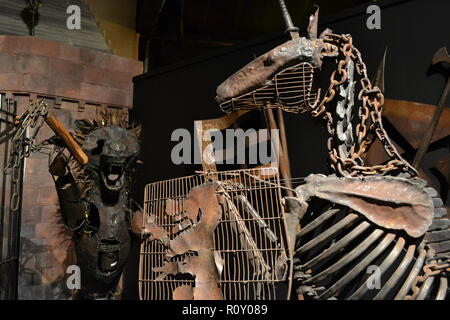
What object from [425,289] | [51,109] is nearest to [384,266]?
[425,289]

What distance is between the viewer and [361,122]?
278 centimetres

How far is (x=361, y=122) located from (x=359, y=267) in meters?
0.83

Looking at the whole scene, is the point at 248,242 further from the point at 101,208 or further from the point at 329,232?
the point at 101,208

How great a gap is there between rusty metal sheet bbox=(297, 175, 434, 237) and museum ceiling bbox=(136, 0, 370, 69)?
4197 mm

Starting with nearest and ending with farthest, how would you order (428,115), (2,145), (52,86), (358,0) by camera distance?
(428,115), (2,145), (52,86), (358,0)

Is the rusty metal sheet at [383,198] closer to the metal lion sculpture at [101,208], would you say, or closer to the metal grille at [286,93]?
the metal grille at [286,93]

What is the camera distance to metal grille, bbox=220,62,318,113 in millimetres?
2711

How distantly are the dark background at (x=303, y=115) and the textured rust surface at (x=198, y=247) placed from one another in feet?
2.72

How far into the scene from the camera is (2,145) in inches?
180

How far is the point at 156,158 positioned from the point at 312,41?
2.83 meters

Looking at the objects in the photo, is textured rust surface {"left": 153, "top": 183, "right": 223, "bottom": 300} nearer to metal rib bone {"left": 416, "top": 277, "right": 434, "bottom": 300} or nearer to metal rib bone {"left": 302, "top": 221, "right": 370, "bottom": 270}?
metal rib bone {"left": 302, "top": 221, "right": 370, "bottom": 270}

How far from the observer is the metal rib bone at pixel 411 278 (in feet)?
7.66
